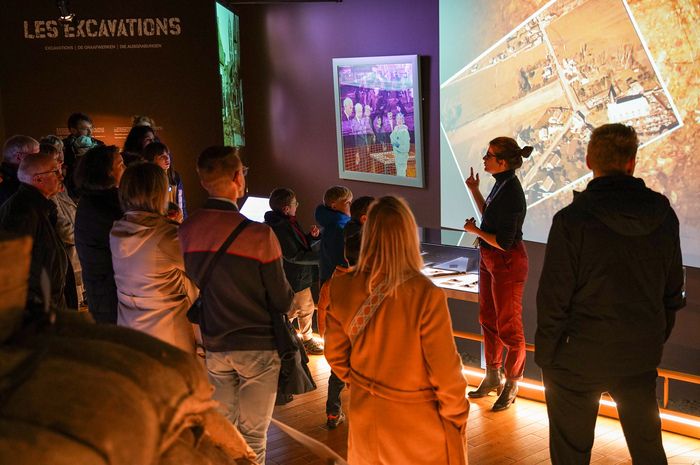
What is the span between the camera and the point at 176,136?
30.0 ft

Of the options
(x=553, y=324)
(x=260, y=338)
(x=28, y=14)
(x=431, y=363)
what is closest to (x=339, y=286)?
(x=431, y=363)

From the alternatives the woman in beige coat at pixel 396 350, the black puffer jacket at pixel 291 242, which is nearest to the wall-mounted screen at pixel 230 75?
the black puffer jacket at pixel 291 242

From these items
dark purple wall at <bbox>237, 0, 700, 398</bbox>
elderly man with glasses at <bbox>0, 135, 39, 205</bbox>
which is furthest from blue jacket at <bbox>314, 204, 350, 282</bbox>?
dark purple wall at <bbox>237, 0, 700, 398</bbox>

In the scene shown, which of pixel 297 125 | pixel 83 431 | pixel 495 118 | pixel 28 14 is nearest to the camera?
pixel 83 431

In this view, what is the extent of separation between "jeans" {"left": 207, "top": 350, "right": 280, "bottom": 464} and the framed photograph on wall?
5037 mm

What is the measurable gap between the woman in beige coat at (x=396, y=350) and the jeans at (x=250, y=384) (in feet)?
1.75

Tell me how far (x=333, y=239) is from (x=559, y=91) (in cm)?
282

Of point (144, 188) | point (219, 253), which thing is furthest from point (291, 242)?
point (219, 253)

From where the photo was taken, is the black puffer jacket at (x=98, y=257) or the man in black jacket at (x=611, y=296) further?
the black puffer jacket at (x=98, y=257)

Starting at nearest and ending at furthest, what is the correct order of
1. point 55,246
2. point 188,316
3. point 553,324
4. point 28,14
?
point 553,324, point 188,316, point 55,246, point 28,14

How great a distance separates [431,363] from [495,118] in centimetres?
474

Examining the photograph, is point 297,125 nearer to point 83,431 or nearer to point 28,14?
point 28,14

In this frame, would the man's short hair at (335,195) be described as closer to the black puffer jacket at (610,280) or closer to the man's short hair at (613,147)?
the black puffer jacket at (610,280)

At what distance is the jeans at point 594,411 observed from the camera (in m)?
3.07
